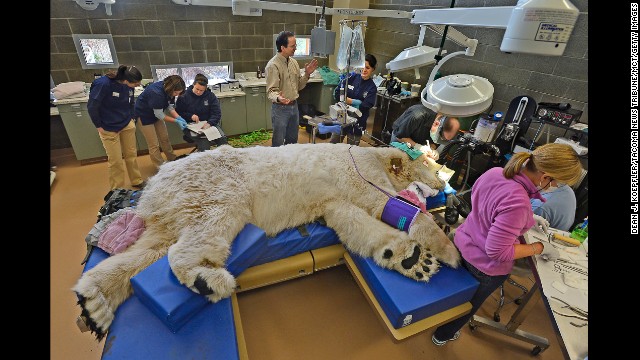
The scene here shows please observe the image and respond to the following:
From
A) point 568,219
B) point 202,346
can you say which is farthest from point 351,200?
point 568,219

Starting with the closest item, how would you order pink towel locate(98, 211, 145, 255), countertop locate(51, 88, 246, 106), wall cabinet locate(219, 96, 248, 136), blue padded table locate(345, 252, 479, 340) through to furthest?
blue padded table locate(345, 252, 479, 340) < pink towel locate(98, 211, 145, 255) < countertop locate(51, 88, 246, 106) < wall cabinet locate(219, 96, 248, 136)

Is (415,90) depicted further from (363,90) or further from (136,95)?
(136,95)

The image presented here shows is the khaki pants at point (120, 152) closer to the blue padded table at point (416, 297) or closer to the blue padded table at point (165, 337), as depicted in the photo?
the blue padded table at point (165, 337)

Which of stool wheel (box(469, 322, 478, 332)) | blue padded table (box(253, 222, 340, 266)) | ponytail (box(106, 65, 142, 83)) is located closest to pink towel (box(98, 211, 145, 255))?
blue padded table (box(253, 222, 340, 266))

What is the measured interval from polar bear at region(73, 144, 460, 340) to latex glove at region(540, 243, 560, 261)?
0.51 m

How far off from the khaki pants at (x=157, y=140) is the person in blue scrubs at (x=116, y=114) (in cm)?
30

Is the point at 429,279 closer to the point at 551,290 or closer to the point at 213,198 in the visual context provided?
the point at 551,290

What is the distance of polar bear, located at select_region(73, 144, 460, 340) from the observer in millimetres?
1699

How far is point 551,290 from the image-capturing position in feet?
5.39

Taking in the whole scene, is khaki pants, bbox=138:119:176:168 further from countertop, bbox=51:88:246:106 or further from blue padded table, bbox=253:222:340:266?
blue padded table, bbox=253:222:340:266

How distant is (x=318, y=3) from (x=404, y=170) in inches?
169

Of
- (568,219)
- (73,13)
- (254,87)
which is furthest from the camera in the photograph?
(254,87)

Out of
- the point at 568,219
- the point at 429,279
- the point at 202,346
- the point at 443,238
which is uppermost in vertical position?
the point at 568,219

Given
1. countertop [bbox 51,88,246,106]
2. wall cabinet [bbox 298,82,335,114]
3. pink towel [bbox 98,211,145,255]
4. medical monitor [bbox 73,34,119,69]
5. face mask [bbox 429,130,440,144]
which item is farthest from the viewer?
wall cabinet [bbox 298,82,335,114]
